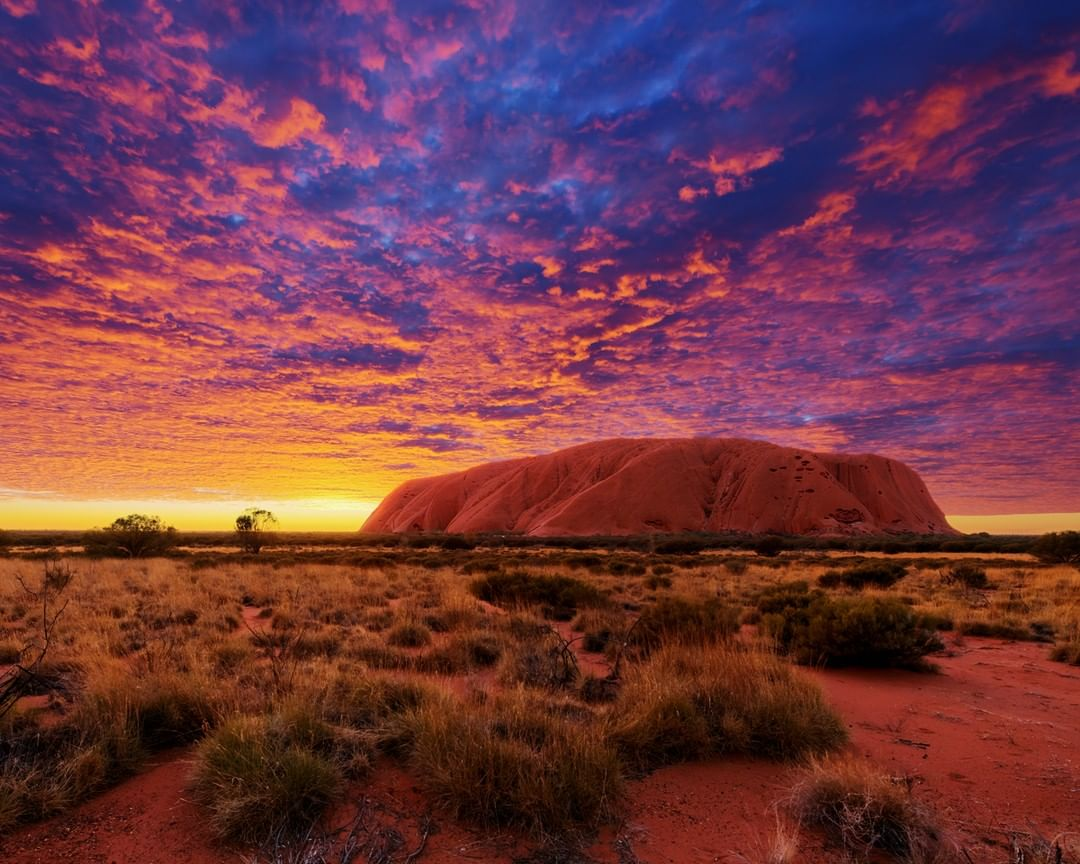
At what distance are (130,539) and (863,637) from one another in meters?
36.4

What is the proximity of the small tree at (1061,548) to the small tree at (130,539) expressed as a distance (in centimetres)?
4800

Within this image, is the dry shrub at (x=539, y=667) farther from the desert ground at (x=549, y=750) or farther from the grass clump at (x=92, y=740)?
the grass clump at (x=92, y=740)

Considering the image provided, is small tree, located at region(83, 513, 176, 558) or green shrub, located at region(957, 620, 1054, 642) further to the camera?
small tree, located at region(83, 513, 176, 558)

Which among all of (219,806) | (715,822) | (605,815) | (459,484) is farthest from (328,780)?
(459,484)

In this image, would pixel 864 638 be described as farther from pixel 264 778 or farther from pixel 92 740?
pixel 92 740

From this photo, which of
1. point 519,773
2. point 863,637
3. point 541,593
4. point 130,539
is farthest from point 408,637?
point 130,539

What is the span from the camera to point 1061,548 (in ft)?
88.1

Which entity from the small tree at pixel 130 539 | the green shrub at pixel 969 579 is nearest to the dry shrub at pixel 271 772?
the green shrub at pixel 969 579

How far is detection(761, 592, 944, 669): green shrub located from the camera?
834cm

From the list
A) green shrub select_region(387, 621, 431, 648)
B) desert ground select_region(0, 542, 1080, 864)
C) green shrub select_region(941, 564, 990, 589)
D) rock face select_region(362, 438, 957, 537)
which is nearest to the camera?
desert ground select_region(0, 542, 1080, 864)

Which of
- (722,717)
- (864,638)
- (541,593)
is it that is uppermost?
(541,593)

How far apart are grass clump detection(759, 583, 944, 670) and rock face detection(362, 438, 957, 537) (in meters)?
61.2

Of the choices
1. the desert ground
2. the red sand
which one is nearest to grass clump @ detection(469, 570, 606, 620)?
the desert ground

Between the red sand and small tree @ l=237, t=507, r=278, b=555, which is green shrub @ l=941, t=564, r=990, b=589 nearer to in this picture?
the red sand
